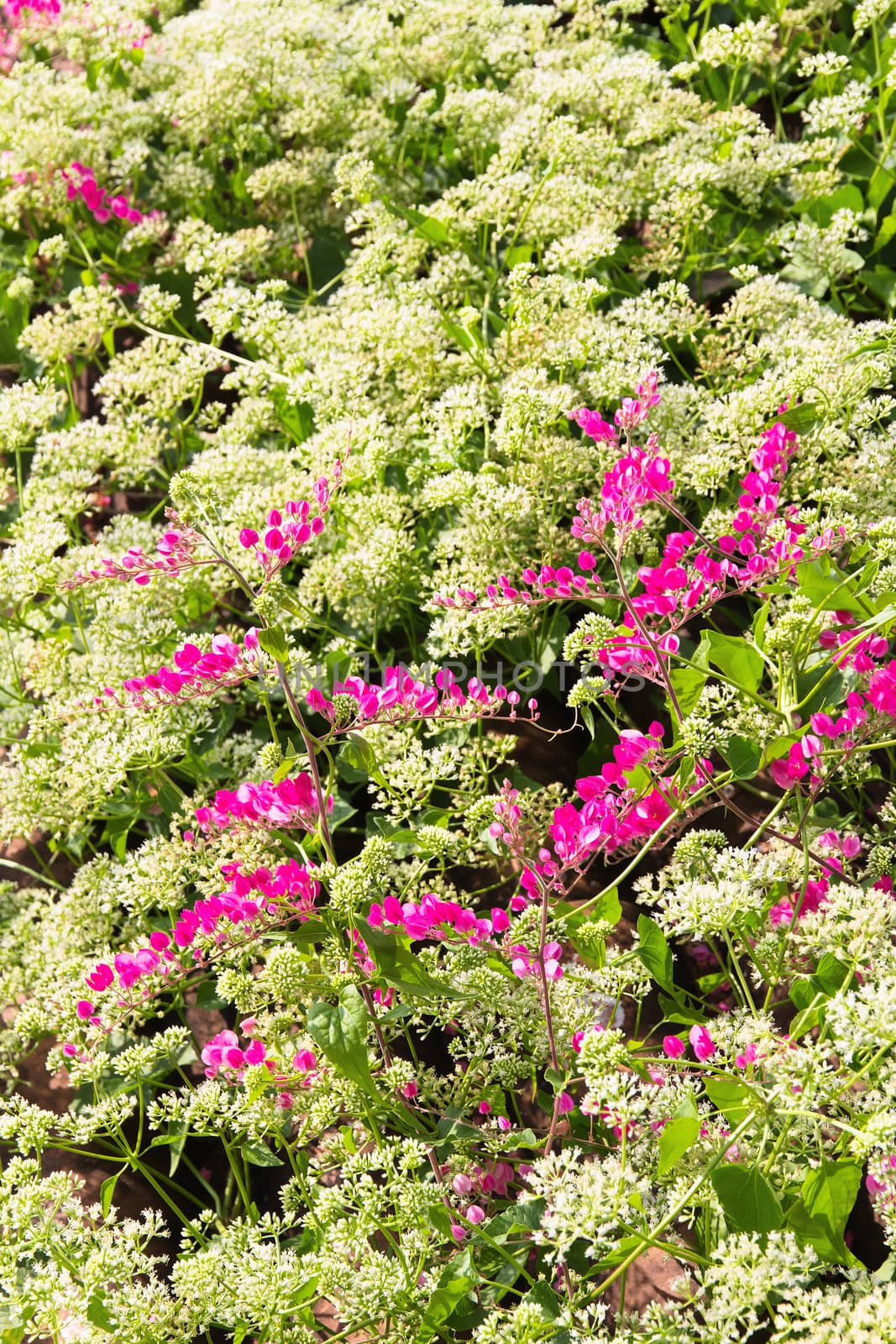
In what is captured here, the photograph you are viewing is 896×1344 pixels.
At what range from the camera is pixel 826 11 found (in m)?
3.41

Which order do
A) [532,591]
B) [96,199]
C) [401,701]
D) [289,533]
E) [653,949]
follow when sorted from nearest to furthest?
[653,949], [401,701], [289,533], [532,591], [96,199]

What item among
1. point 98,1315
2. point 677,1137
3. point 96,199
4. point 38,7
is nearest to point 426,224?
point 96,199

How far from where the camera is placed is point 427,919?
5.80 feet

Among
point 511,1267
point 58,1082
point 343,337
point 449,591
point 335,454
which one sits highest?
point 343,337

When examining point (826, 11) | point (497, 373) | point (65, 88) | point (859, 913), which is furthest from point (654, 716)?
point (65, 88)

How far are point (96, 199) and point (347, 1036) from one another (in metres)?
3.13

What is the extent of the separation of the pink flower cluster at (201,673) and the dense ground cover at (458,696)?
2cm

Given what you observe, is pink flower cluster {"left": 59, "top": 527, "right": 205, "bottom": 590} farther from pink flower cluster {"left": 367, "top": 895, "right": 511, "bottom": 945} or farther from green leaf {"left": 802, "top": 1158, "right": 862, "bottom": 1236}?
green leaf {"left": 802, "top": 1158, "right": 862, "bottom": 1236}

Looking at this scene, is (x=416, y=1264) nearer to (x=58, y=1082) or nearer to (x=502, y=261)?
(x=58, y=1082)

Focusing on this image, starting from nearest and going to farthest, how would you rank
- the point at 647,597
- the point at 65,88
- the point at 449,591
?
the point at 647,597 < the point at 449,591 < the point at 65,88

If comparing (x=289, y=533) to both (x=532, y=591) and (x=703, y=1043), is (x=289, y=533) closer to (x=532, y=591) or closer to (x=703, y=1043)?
(x=532, y=591)

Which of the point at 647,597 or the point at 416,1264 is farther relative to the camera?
the point at 647,597

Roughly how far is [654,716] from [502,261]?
1.41 metres

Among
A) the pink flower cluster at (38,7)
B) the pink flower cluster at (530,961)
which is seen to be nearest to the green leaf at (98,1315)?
the pink flower cluster at (530,961)
